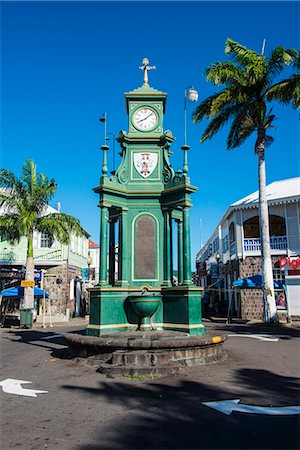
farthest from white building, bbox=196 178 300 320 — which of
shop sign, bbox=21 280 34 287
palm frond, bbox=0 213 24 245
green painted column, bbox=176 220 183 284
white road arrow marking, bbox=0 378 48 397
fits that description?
white road arrow marking, bbox=0 378 48 397

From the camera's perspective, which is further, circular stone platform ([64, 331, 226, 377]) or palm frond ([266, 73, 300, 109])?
palm frond ([266, 73, 300, 109])

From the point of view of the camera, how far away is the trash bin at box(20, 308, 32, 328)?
19.9 metres

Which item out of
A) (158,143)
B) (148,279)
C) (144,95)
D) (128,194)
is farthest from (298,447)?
(144,95)

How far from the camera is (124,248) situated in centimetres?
1110

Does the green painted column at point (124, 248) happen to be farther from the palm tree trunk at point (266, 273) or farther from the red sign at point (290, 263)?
the red sign at point (290, 263)

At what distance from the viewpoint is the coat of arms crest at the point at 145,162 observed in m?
11.9

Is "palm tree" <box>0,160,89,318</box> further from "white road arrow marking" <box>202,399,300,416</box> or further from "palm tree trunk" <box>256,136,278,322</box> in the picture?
"white road arrow marking" <box>202,399,300,416</box>

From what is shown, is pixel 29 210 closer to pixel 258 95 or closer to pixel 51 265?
pixel 51 265

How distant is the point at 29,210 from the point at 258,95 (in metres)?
14.2

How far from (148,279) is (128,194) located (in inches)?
103

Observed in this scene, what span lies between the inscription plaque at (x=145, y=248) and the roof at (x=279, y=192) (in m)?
16.2

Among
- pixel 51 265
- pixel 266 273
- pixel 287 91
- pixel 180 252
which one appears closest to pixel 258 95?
pixel 287 91

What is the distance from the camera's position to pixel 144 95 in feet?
40.2

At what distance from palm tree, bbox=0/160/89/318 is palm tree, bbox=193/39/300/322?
32.4 feet
